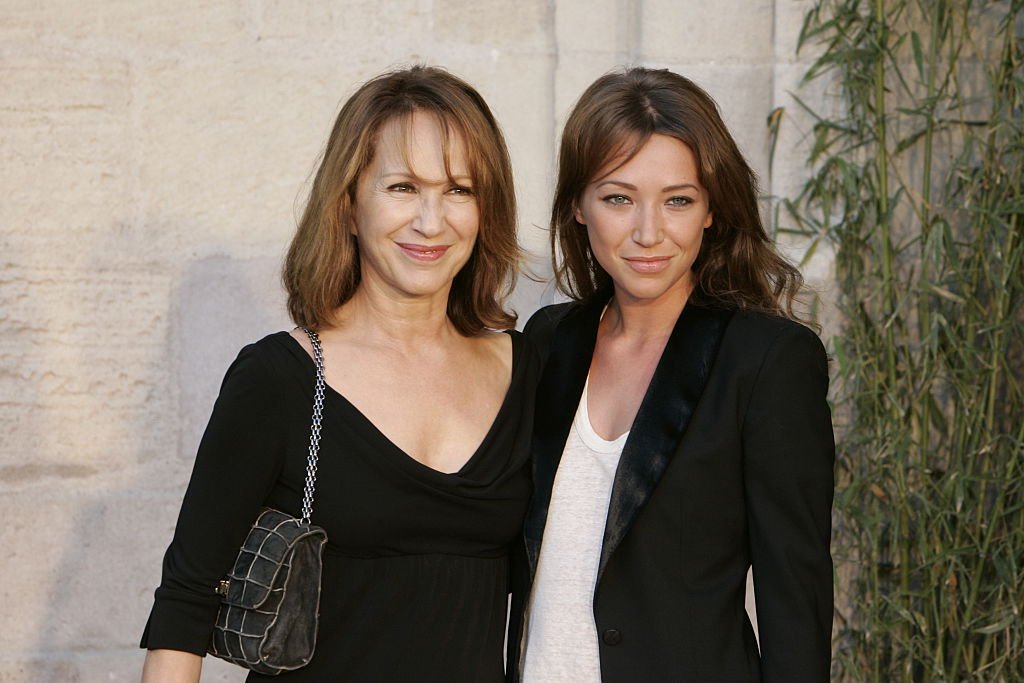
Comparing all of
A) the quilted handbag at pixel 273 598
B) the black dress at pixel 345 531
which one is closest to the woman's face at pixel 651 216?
the black dress at pixel 345 531

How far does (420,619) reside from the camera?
1.86 metres

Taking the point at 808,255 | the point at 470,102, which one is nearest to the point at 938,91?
the point at 808,255

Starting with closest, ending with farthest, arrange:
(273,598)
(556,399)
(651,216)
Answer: (273,598) → (651,216) → (556,399)

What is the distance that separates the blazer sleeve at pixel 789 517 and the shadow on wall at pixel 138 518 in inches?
65.6

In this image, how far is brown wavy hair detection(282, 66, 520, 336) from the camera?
194 cm

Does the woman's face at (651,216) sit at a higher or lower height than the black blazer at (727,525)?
higher

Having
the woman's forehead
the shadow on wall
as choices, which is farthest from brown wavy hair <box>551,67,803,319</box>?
the shadow on wall

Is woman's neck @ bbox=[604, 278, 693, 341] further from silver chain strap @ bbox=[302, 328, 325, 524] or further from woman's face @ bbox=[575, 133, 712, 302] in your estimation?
silver chain strap @ bbox=[302, 328, 325, 524]

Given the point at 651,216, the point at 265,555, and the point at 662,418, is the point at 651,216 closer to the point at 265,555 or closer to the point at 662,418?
the point at 662,418

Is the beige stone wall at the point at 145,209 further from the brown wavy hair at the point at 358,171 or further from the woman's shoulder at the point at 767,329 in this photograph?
the woman's shoulder at the point at 767,329

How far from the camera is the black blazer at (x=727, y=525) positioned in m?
1.81

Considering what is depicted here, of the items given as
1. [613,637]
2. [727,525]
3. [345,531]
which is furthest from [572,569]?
[345,531]

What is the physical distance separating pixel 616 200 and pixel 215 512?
2.72 ft

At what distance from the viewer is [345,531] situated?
184 cm
